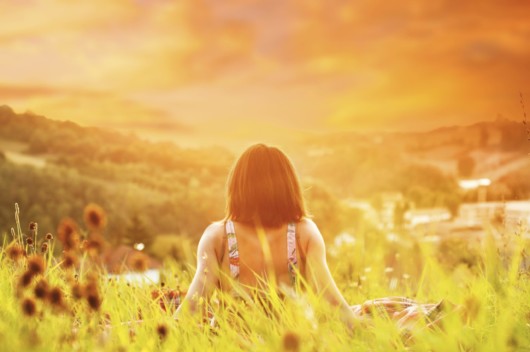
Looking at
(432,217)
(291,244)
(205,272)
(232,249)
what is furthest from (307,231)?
(432,217)

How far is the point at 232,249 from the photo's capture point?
14.9ft

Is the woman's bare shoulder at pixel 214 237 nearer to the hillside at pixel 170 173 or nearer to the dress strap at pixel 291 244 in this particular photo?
the dress strap at pixel 291 244

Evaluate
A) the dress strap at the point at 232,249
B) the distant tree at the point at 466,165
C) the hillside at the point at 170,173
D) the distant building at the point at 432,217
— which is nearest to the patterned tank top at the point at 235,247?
the dress strap at the point at 232,249

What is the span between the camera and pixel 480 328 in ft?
11.5

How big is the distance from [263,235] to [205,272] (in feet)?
1.51

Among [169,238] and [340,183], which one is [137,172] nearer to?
[169,238]

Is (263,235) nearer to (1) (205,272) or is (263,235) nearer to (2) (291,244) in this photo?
(2) (291,244)

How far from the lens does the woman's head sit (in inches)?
175

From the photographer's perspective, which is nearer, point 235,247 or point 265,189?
point 265,189

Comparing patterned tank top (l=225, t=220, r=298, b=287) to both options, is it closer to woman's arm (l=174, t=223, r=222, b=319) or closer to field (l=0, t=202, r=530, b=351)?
woman's arm (l=174, t=223, r=222, b=319)

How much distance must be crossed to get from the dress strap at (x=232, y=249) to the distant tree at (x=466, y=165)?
2928cm

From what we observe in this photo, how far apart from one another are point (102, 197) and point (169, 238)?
834cm

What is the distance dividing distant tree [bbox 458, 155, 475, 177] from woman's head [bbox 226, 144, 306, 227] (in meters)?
29.2

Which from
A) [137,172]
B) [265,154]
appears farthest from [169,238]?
[265,154]
